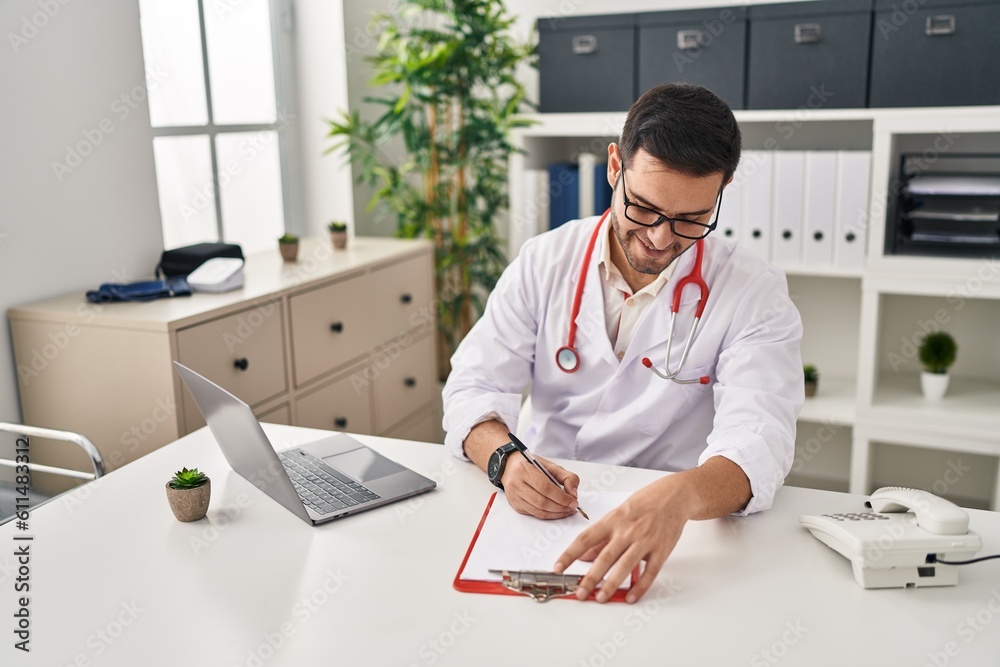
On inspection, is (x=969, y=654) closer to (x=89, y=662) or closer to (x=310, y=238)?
(x=89, y=662)

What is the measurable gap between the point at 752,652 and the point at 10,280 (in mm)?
2013

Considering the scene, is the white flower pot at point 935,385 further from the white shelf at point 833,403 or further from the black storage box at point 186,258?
the black storage box at point 186,258

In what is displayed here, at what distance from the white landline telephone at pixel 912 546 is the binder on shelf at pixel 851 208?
169 cm

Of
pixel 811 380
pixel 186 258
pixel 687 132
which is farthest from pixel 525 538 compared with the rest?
pixel 811 380

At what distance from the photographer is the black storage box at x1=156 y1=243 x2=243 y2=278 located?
8.27 feet

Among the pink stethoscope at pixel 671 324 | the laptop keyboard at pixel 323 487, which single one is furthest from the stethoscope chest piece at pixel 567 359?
the laptop keyboard at pixel 323 487

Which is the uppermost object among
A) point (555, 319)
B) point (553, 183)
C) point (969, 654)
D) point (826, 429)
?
point (553, 183)

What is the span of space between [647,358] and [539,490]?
45 cm

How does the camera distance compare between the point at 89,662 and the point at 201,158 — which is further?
the point at 201,158

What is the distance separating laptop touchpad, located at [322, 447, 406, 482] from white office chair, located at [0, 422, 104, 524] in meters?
0.48

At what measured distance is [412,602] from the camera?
1112mm

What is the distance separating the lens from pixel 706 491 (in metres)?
1.29

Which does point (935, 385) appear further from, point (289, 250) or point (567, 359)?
point (289, 250)

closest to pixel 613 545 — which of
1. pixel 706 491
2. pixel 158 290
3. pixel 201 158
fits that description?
pixel 706 491
